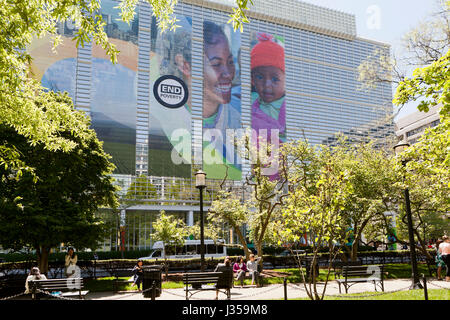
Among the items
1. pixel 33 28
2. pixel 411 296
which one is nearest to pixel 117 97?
pixel 33 28

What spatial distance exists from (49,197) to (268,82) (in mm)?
73003

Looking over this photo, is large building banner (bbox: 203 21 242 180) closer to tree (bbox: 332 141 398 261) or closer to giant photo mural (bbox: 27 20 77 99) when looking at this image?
giant photo mural (bbox: 27 20 77 99)

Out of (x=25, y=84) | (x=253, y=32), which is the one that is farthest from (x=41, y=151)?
(x=253, y=32)

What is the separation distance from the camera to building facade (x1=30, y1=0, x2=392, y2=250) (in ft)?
193

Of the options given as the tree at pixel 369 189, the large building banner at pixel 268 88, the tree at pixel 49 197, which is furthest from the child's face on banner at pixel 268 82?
the tree at pixel 49 197

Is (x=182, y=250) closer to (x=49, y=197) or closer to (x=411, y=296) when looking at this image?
(x=49, y=197)

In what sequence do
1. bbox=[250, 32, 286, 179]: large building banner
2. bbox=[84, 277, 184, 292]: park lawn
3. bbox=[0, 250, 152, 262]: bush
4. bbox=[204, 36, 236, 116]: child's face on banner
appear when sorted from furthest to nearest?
bbox=[250, 32, 286, 179]: large building banner < bbox=[204, 36, 236, 116]: child's face on banner < bbox=[0, 250, 152, 262]: bush < bbox=[84, 277, 184, 292]: park lawn

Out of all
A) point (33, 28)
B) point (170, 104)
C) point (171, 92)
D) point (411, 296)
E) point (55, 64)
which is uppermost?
point (55, 64)

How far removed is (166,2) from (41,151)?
12421mm

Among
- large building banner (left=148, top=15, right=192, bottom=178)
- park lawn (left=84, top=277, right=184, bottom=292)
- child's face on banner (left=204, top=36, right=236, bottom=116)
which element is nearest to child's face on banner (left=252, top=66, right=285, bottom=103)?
child's face on banner (left=204, top=36, right=236, bottom=116)

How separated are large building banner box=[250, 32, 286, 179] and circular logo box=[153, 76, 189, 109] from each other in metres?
21.6

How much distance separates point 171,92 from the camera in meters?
65.9

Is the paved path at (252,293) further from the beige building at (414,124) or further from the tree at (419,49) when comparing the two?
the beige building at (414,124)

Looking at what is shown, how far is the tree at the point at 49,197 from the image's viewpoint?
1562 centimetres
